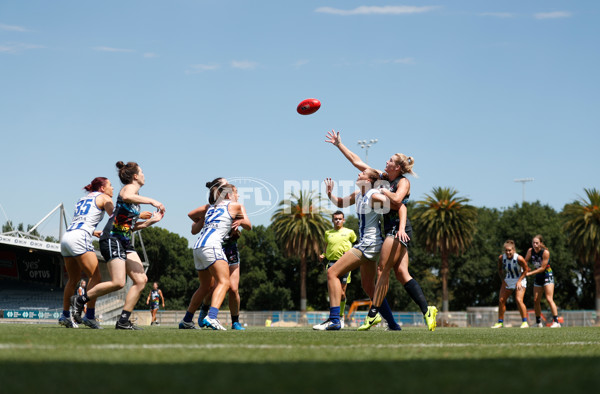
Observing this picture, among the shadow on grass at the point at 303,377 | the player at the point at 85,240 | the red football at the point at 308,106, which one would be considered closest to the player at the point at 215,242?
the player at the point at 85,240

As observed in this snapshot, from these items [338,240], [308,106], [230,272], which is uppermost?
[308,106]

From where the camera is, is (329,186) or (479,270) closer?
(329,186)

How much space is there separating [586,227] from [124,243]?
50.0 metres

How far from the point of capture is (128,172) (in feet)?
30.9

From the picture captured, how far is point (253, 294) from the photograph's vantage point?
7744cm

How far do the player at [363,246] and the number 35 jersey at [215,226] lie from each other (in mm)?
1437

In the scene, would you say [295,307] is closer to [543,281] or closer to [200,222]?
[543,281]

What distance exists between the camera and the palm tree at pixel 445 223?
5791 cm

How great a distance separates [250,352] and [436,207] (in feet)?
181

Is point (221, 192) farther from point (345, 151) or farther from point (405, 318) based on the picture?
point (405, 318)

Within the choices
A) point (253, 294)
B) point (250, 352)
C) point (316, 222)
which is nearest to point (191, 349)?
point (250, 352)

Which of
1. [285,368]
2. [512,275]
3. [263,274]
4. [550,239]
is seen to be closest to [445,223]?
[550,239]

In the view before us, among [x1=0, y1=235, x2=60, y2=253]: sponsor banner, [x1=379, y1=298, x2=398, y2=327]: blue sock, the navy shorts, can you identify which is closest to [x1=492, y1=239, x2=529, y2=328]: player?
[x1=379, y1=298, x2=398, y2=327]: blue sock

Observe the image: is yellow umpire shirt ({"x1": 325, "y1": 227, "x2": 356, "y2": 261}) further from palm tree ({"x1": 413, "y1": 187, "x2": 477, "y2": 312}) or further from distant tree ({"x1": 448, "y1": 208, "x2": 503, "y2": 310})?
distant tree ({"x1": 448, "y1": 208, "x2": 503, "y2": 310})
